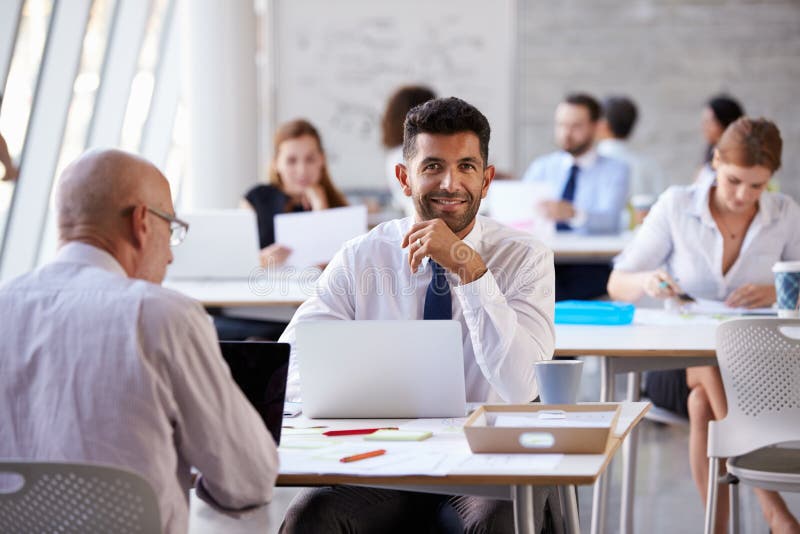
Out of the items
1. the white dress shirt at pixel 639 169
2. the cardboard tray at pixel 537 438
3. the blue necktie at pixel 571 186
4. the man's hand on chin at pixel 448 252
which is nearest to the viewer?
the cardboard tray at pixel 537 438

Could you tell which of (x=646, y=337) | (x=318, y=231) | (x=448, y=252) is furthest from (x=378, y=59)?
(x=448, y=252)

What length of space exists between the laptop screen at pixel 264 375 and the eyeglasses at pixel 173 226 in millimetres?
219

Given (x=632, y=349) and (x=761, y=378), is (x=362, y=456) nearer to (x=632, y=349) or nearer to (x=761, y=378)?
(x=761, y=378)

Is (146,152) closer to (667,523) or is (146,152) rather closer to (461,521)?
(667,523)

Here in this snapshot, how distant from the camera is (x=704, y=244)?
3.97 meters

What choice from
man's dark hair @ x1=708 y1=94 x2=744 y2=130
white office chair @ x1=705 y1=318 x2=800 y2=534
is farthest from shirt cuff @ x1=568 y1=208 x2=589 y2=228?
white office chair @ x1=705 y1=318 x2=800 y2=534

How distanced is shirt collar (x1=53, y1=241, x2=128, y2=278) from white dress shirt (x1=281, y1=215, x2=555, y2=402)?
89 centimetres

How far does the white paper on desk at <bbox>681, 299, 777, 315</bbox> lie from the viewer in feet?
12.2

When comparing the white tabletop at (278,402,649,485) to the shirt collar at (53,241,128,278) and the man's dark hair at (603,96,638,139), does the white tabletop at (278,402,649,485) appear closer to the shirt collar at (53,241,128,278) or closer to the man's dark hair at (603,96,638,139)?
the shirt collar at (53,241,128,278)

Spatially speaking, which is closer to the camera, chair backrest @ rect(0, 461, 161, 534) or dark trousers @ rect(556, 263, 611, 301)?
chair backrest @ rect(0, 461, 161, 534)

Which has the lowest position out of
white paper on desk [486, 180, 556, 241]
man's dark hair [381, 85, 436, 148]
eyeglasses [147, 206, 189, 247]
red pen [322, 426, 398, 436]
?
red pen [322, 426, 398, 436]

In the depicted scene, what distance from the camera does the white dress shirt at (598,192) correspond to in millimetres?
6457

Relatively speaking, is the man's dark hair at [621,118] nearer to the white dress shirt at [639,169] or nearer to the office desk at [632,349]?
the white dress shirt at [639,169]

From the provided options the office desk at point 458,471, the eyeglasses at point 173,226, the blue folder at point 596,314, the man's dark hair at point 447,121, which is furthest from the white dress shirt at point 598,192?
the eyeglasses at point 173,226
